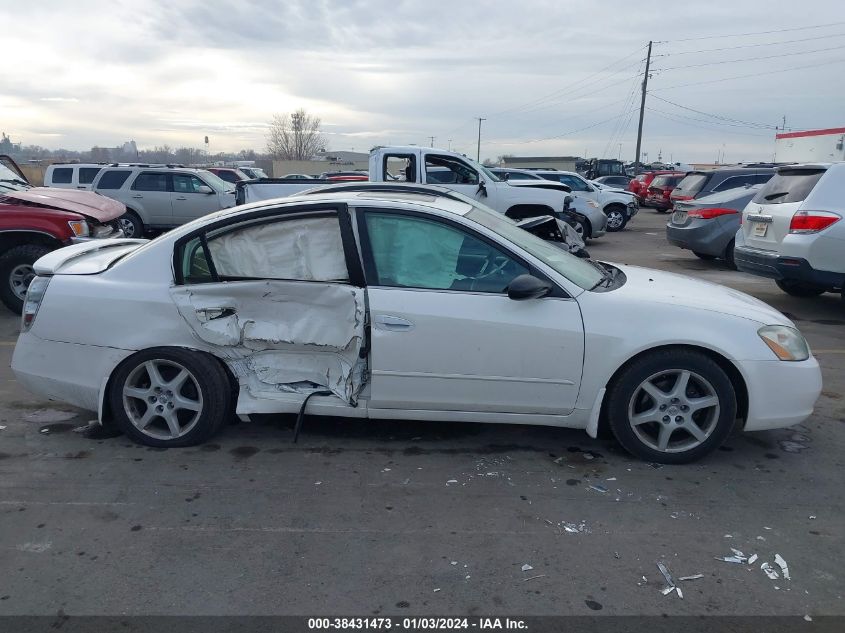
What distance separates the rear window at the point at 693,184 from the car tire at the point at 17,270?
1355cm

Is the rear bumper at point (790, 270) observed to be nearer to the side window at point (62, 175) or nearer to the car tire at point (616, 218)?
the car tire at point (616, 218)

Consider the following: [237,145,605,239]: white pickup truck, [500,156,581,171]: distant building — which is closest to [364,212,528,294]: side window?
[237,145,605,239]: white pickup truck

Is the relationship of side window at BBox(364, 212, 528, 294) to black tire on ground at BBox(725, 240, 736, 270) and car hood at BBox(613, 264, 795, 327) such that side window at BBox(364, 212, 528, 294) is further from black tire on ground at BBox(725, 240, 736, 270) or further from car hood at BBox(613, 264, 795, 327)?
black tire on ground at BBox(725, 240, 736, 270)

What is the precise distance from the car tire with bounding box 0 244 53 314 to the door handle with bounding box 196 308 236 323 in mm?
4876

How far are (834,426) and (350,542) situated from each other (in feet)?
11.4

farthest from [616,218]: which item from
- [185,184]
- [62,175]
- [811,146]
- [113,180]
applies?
[811,146]

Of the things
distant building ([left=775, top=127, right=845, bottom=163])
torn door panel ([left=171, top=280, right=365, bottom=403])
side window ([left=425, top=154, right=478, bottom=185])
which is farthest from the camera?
distant building ([left=775, top=127, right=845, bottom=163])

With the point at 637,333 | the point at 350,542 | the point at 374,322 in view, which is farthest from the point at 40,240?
the point at 637,333

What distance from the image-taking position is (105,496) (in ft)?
12.1

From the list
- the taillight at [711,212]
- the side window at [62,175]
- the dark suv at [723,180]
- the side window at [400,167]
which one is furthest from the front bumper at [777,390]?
the side window at [62,175]

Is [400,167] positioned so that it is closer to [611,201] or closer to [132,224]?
[132,224]

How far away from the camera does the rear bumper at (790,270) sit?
7301mm

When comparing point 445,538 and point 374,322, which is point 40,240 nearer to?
point 374,322

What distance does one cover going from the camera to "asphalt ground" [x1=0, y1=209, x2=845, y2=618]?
2.87 metres
